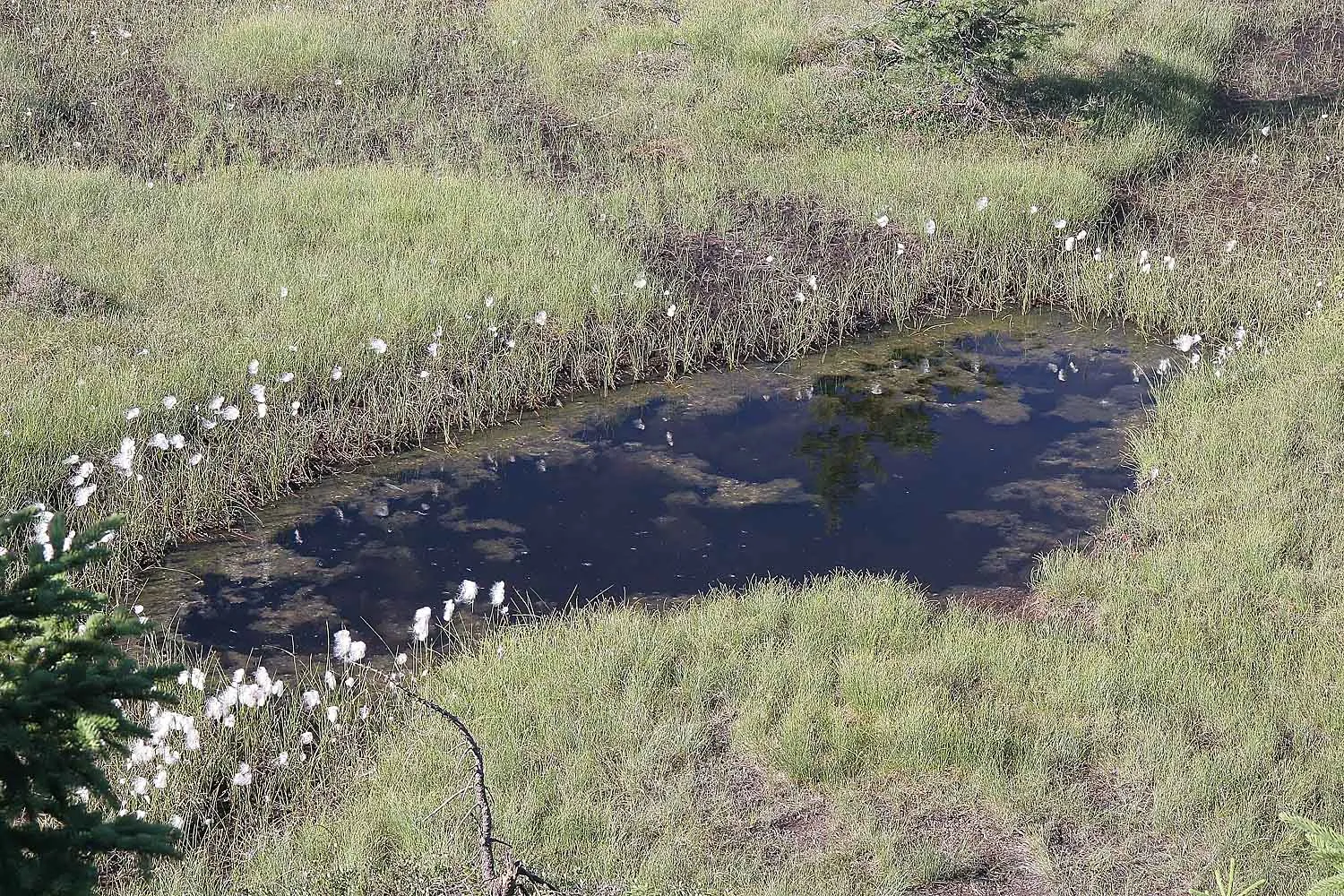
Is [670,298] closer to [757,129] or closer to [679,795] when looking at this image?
[757,129]

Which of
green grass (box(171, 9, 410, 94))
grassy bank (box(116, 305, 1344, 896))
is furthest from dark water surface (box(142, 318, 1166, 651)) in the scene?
green grass (box(171, 9, 410, 94))

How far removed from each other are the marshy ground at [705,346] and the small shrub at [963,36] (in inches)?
11.4

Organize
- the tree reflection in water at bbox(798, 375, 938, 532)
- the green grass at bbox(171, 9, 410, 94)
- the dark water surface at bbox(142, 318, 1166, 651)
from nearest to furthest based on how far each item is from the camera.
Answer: the dark water surface at bbox(142, 318, 1166, 651) < the tree reflection in water at bbox(798, 375, 938, 532) < the green grass at bbox(171, 9, 410, 94)

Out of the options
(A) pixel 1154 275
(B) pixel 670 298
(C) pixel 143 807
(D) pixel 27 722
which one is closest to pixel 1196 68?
(A) pixel 1154 275

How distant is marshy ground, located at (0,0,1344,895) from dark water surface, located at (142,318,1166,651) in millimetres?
304

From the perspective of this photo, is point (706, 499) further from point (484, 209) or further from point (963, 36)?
point (963, 36)

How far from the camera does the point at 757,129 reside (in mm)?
11750

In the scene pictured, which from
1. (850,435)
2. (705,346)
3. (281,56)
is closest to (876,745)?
(850,435)

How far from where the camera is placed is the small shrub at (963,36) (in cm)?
1124

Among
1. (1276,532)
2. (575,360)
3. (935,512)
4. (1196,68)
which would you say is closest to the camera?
(1276,532)

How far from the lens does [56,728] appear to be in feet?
9.28

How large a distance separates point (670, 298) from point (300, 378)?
2.66 m

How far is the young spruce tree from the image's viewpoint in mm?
2707

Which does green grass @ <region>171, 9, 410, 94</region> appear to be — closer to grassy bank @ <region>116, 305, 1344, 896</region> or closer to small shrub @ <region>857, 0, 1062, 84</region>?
small shrub @ <region>857, 0, 1062, 84</region>
